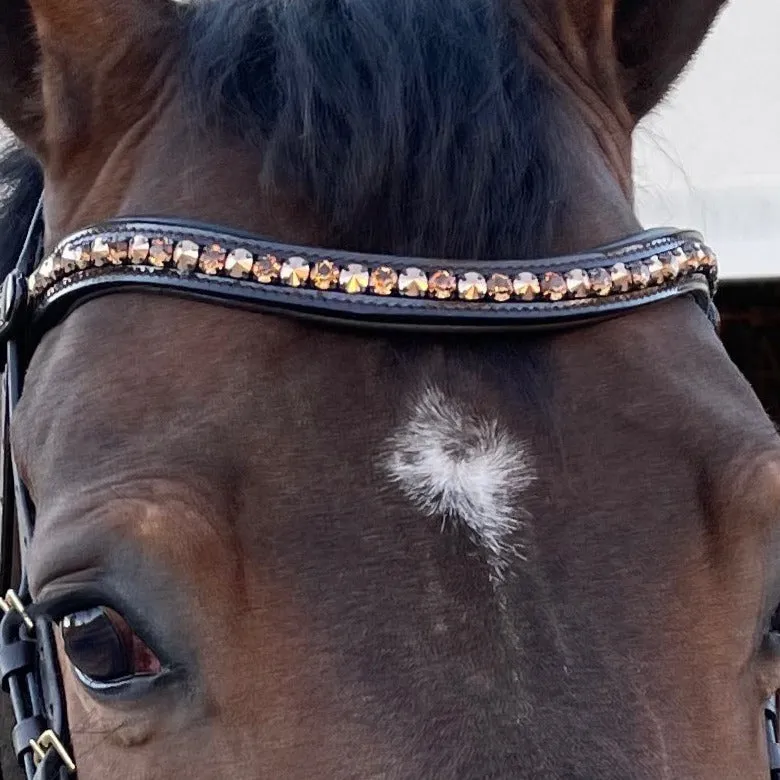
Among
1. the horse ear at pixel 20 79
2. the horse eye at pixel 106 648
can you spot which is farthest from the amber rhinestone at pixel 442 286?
the horse ear at pixel 20 79

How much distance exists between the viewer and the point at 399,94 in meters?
0.89

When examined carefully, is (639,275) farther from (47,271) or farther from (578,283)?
(47,271)

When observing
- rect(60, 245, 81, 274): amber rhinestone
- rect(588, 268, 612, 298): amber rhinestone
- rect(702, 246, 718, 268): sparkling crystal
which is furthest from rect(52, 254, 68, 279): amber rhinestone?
rect(702, 246, 718, 268): sparkling crystal

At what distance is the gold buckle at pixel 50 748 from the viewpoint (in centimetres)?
94

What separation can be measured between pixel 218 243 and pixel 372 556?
0.29 m

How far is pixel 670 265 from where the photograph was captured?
3.19 feet

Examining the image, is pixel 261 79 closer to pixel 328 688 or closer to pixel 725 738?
pixel 328 688

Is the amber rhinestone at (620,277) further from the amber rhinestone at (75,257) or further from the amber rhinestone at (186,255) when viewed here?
the amber rhinestone at (75,257)

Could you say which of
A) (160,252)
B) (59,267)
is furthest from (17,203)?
(160,252)

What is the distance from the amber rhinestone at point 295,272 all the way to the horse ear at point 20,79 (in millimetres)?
360

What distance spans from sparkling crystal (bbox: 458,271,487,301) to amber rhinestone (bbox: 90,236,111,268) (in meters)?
0.30

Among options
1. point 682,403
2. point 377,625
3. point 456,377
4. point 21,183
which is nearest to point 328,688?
point 377,625

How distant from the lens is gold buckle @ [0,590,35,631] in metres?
1.03

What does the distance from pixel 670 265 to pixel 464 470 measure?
299 mm
